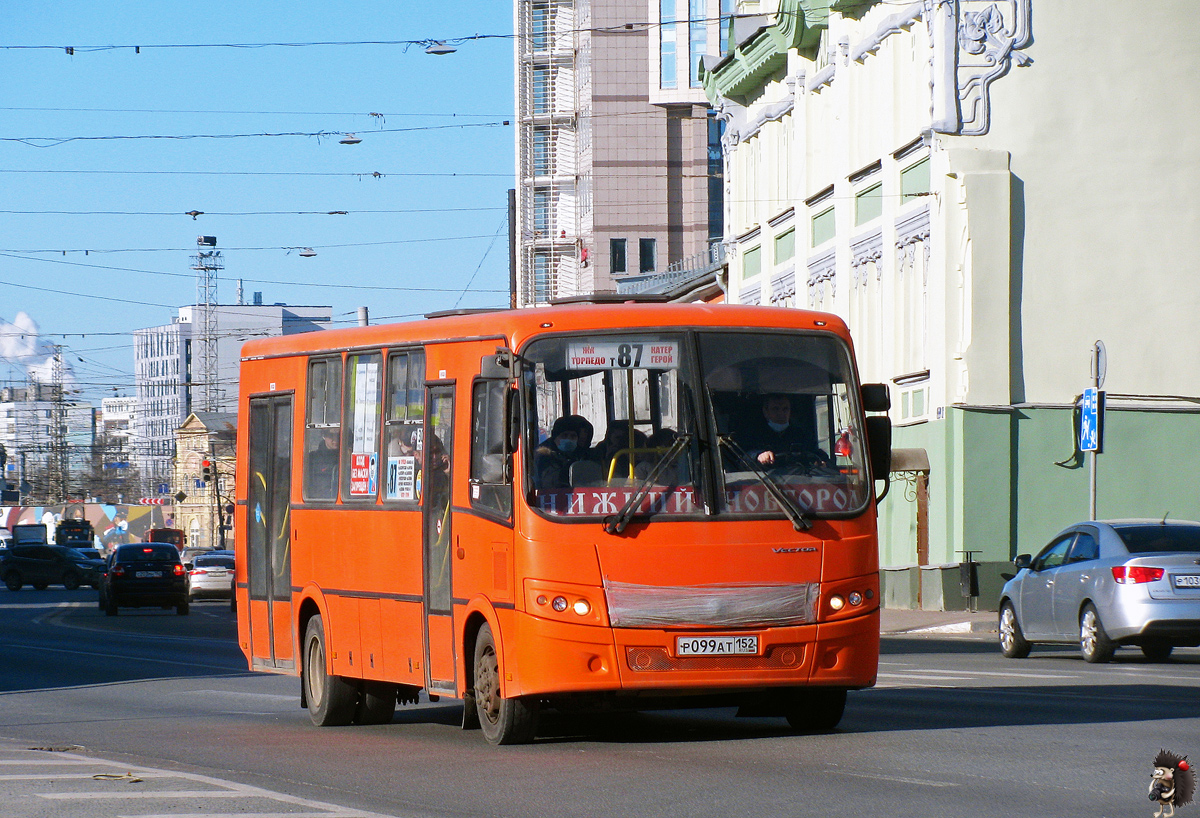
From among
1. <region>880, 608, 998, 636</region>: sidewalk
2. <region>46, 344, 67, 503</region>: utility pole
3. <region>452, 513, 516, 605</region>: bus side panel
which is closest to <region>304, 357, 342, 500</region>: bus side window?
<region>452, 513, 516, 605</region>: bus side panel

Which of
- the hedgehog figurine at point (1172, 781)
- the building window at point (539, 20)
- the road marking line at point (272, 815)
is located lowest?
the road marking line at point (272, 815)

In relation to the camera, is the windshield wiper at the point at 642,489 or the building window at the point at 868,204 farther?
the building window at the point at 868,204

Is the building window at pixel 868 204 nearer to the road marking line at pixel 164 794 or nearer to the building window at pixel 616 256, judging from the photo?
the road marking line at pixel 164 794

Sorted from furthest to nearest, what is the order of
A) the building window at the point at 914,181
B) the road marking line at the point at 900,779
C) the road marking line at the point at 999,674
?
the building window at the point at 914,181, the road marking line at the point at 999,674, the road marking line at the point at 900,779

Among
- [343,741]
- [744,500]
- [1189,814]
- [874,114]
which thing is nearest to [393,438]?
[343,741]

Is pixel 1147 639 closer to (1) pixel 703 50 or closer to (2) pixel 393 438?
(2) pixel 393 438

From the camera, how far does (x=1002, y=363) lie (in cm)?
3328

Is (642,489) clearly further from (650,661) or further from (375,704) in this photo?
(375,704)

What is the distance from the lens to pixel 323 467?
15.2m

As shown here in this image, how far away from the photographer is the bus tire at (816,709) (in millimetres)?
13062

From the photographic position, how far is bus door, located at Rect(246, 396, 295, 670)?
15945 mm

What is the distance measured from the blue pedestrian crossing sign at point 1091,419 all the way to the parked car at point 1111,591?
14.5ft

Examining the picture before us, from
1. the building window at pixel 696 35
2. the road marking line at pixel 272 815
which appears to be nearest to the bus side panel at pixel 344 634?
the road marking line at pixel 272 815

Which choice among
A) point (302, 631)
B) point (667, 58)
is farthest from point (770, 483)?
point (667, 58)
